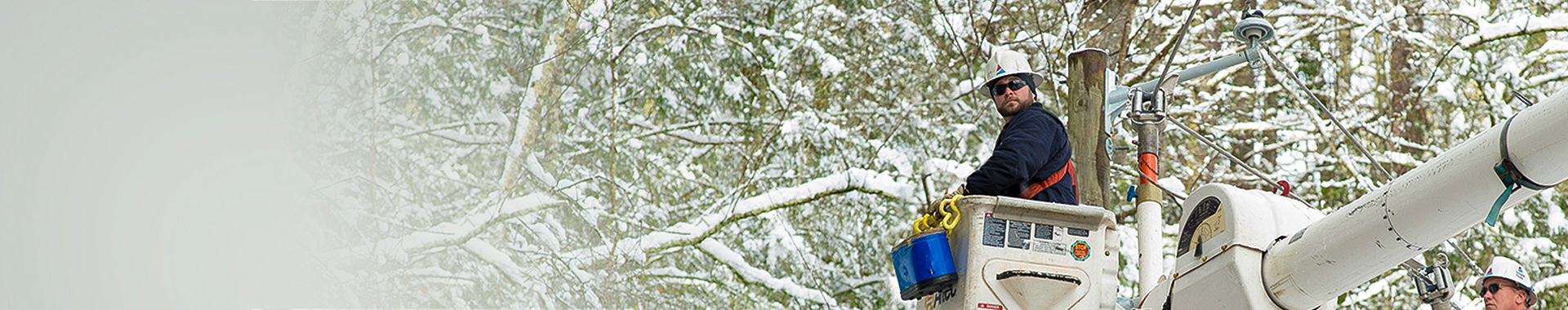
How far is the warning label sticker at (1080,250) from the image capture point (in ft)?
14.4

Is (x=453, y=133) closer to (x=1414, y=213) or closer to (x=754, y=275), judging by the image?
(x=754, y=275)

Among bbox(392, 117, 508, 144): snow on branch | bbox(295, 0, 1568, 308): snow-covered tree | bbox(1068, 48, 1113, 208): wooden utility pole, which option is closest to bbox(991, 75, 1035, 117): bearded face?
bbox(1068, 48, 1113, 208): wooden utility pole

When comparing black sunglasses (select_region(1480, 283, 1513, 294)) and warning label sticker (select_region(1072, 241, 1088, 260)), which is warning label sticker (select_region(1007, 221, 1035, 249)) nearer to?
warning label sticker (select_region(1072, 241, 1088, 260))

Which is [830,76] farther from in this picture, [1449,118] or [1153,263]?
[1449,118]

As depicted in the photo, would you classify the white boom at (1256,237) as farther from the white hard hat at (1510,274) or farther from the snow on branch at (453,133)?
the snow on branch at (453,133)

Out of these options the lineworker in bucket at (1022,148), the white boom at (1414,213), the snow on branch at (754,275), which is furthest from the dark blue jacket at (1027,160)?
the snow on branch at (754,275)

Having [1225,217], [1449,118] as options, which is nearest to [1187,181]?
[1449,118]

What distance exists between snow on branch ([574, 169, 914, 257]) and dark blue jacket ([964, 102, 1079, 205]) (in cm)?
419

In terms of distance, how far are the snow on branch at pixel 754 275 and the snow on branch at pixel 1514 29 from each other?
486 cm

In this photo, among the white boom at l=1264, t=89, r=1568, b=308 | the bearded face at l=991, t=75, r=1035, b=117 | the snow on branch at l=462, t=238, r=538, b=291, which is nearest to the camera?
the white boom at l=1264, t=89, r=1568, b=308

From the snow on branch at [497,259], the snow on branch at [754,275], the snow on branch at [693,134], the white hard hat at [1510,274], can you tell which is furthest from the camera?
the snow on branch at [693,134]

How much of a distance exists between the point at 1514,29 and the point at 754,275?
5510mm

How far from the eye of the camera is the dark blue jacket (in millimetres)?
4348

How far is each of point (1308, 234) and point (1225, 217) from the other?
0.86 ft
